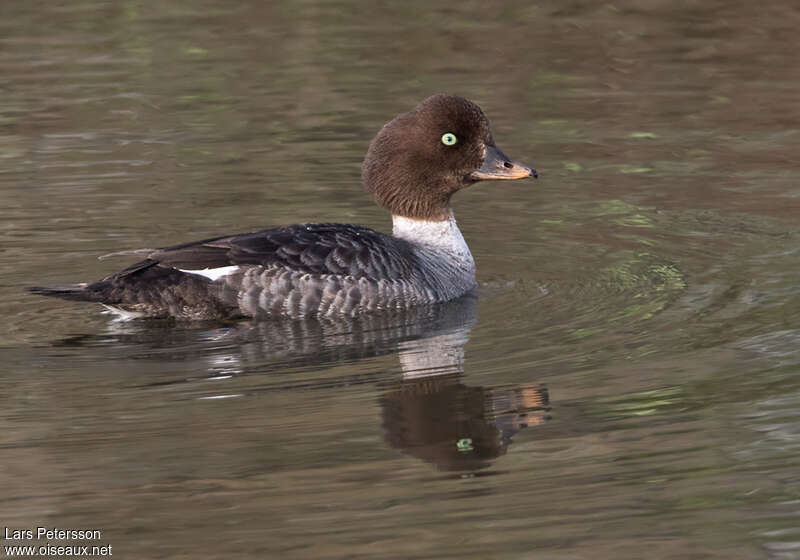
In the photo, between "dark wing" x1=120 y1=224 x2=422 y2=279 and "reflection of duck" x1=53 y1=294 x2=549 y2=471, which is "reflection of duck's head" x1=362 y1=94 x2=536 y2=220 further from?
"reflection of duck" x1=53 y1=294 x2=549 y2=471

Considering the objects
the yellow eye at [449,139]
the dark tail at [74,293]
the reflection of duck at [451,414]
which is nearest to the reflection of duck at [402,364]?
the reflection of duck at [451,414]

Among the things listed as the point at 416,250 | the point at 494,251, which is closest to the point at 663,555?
the point at 416,250

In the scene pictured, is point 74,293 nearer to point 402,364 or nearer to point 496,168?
point 402,364

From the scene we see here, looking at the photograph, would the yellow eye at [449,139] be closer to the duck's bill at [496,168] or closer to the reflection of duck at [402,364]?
the duck's bill at [496,168]

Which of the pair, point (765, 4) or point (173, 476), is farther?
point (765, 4)

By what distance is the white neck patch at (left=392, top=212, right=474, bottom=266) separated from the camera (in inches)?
407

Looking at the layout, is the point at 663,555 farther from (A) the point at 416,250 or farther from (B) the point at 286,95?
(B) the point at 286,95

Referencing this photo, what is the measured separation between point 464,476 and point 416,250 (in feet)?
12.1

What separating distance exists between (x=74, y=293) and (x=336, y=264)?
1.62 meters

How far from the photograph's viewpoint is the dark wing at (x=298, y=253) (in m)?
9.23

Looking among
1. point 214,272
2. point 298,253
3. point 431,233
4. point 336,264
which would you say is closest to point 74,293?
point 214,272

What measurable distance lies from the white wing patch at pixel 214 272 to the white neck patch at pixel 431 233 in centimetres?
161

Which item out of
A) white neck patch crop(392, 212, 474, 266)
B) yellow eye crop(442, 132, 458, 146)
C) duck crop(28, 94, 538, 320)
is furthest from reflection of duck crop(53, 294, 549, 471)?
yellow eye crop(442, 132, 458, 146)

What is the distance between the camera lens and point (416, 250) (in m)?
10.2
